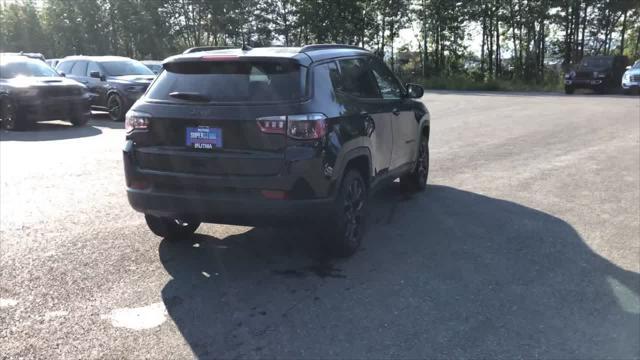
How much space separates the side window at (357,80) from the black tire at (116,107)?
11588 millimetres

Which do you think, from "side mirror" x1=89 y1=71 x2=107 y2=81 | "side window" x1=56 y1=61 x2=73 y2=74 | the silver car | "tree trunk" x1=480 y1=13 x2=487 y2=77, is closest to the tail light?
"side mirror" x1=89 y1=71 x2=107 y2=81

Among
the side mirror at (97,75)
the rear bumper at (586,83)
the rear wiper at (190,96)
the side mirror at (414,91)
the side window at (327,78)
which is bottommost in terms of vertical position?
the rear bumper at (586,83)

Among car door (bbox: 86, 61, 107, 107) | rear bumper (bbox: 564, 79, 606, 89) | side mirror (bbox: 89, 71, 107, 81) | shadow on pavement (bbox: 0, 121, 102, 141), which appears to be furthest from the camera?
rear bumper (bbox: 564, 79, 606, 89)

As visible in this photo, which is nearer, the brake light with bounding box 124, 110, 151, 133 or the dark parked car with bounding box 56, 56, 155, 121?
the brake light with bounding box 124, 110, 151, 133

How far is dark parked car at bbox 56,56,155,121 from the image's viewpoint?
16000mm

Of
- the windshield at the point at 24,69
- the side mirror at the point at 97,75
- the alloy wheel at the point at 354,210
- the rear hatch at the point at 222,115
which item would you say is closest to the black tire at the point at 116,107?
the side mirror at the point at 97,75

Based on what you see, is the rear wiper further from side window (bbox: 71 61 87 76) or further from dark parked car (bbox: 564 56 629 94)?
dark parked car (bbox: 564 56 629 94)

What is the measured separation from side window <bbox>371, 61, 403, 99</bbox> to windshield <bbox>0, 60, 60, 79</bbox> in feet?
36.9

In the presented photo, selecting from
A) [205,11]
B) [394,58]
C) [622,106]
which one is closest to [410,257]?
[622,106]

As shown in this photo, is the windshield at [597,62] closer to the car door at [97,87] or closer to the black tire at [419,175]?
the car door at [97,87]

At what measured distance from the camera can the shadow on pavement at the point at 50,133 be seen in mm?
12984

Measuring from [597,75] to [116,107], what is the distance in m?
21.3

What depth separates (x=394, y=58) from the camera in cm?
4809

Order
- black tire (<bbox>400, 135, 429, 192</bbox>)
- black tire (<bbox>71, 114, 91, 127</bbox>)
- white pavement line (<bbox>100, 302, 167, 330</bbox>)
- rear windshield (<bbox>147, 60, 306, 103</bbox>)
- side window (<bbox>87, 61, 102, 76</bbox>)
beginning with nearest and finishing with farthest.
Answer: white pavement line (<bbox>100, 302, 167, 330</bbox>) → rear windshield (<bbox>147, 60, 306, 103</bbox>) → black tire (<bbox>400, 135, 429, 192</bbox>) → black tire (<bbox>71, 114, 91, 127</bbox>) → side window (<bbox>87, 61, 102, 76</bbox>)
